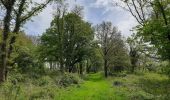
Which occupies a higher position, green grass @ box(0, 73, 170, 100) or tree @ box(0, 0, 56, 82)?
tree @ box(0, 0, 56, 82)

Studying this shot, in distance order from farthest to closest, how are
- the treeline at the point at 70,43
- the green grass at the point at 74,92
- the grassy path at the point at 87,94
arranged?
the treeline at the point at 70,43 → the grassy path at the point at 87,94 → the green grass at the point at 74,92

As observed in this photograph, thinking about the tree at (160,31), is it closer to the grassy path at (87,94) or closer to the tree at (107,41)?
the grassy path at (87,94)

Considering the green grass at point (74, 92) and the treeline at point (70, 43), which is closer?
the green grass at point (74, 92)

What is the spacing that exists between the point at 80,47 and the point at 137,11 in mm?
36652

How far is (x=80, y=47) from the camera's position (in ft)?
217

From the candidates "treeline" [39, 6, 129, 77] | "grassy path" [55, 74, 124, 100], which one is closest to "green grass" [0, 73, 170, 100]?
"grassy path" [55, 74, 124, 100]

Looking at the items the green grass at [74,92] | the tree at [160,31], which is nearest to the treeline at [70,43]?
the green grass at [74,92]

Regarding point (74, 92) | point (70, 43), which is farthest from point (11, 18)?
point (70, 43)

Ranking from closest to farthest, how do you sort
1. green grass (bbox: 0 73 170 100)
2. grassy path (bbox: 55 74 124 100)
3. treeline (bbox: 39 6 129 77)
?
green grass (bbox: 0 73 170 100) → grassy path (bbox: 55 74 124 100) → treeline (bbox: 39 6 129 77)

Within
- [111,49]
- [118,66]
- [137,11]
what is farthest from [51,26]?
[137,11]

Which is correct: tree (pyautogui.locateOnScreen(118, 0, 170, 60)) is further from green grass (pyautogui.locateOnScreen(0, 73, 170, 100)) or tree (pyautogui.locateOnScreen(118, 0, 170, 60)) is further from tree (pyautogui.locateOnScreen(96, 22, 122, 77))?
tree (pyautogui.locateOnScreen(96, 22, 122, 77))

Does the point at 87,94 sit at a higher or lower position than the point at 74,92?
A: lower

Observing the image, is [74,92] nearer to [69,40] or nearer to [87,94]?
[87,94]

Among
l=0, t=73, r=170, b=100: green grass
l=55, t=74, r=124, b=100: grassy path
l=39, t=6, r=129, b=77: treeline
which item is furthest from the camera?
l=39, t=6, r=129, b=77: treeline
